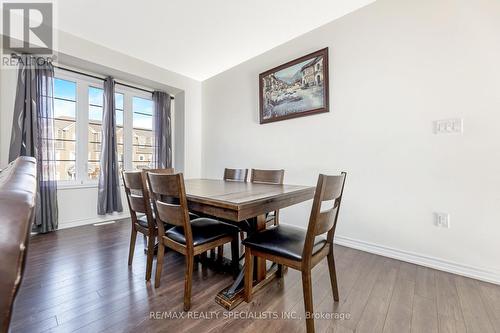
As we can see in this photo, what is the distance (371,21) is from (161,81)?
10.3ft

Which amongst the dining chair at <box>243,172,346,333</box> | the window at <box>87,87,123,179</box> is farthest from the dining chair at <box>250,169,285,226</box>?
the window at <box>87,87,123,179</box>

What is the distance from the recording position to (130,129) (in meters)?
3.73

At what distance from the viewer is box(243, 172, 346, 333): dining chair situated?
3.78 ft

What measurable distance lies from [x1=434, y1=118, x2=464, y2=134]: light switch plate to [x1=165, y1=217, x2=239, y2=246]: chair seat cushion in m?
1.98

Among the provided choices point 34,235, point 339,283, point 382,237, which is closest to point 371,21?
point 382,237

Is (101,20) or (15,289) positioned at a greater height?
(101,20)

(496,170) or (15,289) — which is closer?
(15,289)

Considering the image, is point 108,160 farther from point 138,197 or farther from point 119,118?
point 138,197

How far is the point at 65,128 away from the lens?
10.2ft

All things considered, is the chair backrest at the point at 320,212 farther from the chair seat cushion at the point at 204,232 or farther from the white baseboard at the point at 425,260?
the white baseboard at the point at 425,260

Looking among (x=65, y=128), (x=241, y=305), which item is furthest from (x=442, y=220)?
(x=65, y=128)

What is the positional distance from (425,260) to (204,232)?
2.02m

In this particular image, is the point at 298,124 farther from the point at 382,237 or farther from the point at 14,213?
the point at 14,213

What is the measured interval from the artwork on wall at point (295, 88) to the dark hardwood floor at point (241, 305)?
1823 millimetres
